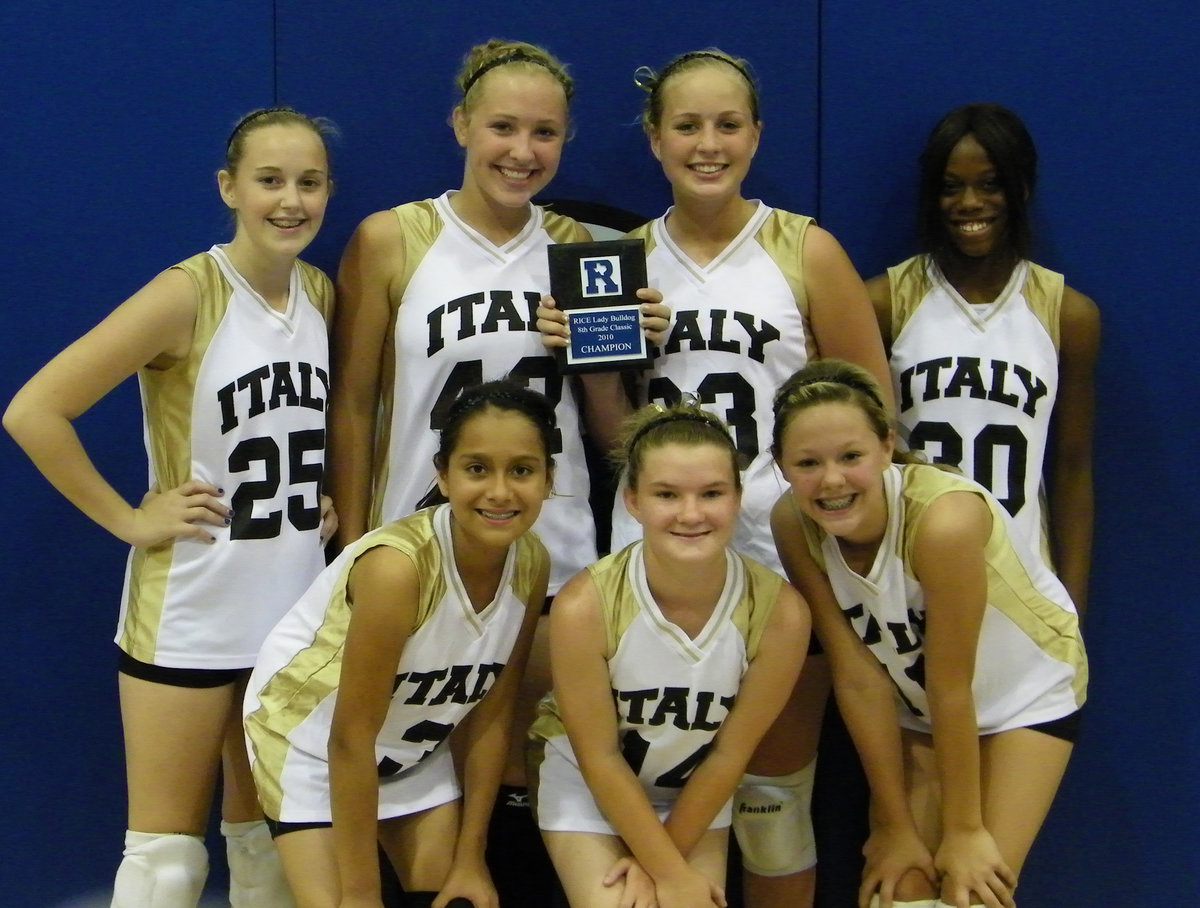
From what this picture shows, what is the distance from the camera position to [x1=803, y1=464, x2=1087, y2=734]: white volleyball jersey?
1.62 m

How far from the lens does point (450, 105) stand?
1994 millimetres

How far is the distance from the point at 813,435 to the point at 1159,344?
89 centimetres

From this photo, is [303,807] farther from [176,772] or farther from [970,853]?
[970,853]

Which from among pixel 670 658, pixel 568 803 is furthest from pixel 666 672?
pixel 568 803

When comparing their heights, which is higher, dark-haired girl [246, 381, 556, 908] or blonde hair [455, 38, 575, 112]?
blonde hair [455, 38, 575, 112]

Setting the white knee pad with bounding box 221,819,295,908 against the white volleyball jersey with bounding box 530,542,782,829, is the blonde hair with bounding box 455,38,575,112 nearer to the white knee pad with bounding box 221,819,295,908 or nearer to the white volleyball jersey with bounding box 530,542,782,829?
the white volleyball jersey with bounding box 530,542,782,829

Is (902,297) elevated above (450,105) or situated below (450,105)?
below

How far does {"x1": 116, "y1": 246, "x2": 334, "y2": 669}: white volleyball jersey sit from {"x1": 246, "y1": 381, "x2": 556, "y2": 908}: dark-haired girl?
0.36ft

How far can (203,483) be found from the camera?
170 cm

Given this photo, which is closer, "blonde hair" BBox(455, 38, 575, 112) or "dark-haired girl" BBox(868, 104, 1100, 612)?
"blonde hair" BBox(455, 38, 575, 112)

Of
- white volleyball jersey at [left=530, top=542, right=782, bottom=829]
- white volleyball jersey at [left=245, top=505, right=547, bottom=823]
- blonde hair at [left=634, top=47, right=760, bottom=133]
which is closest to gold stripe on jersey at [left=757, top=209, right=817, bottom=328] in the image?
blonde hair at [left=634, top=47, right=760, bottom=133]

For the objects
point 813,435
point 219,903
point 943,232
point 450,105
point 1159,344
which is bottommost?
point 219,903

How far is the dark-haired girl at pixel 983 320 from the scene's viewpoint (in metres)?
1.89

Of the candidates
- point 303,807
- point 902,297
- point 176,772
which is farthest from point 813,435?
point 176,772
